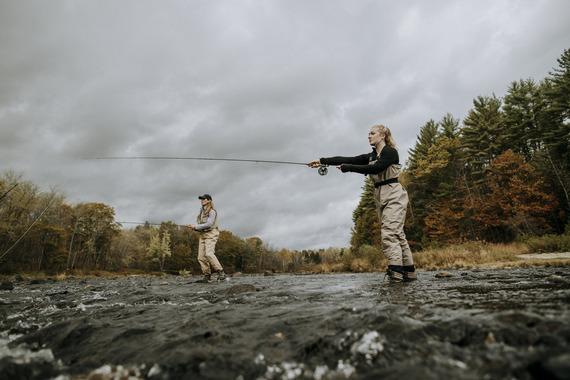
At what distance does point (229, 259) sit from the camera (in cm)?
6269

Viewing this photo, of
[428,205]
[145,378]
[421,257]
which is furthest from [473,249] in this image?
[145,378]

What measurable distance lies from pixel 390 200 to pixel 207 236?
6268mm

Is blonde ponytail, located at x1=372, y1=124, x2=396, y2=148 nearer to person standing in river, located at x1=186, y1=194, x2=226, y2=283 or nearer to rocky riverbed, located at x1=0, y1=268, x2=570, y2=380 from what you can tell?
rocky riverbed, located at x1=0, y1=268, x2=570, y2=380

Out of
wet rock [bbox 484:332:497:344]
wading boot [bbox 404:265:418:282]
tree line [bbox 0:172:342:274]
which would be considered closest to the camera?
wet rock [bbox 484:332:497:344]

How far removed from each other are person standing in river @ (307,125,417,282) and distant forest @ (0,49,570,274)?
19.6 meters

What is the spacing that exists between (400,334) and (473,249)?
64.8 ft

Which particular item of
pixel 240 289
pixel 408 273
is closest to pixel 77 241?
pixel 240 289

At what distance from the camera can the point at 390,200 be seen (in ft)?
17.0

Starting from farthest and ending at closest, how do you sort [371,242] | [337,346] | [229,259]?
[229,259] < [371,242] < [337,346]

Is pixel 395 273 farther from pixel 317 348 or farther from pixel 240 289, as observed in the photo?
pixel 317 348

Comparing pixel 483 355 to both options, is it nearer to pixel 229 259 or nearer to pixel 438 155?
pixel 438 155

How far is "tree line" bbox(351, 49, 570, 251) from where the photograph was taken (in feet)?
86.0

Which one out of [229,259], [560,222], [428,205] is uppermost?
[428,205]

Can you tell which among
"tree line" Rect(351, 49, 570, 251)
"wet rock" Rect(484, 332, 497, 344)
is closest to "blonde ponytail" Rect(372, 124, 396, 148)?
"wet rock" Rect(484, 332, 497, 344)
